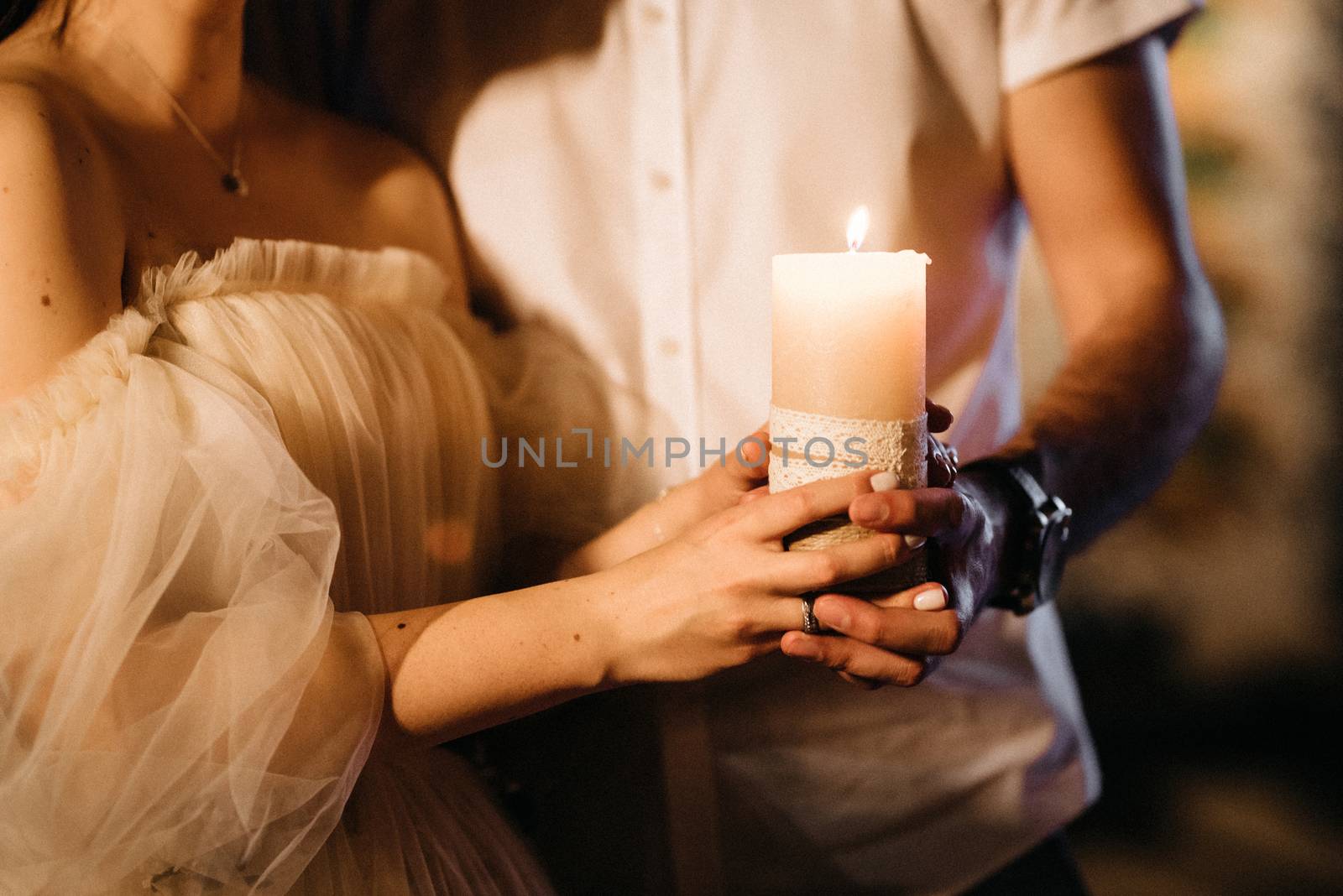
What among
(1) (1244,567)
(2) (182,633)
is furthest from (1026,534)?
(1) (1244,567)

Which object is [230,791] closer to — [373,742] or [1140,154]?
[373,742]

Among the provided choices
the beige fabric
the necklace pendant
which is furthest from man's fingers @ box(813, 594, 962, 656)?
the necklace pendant

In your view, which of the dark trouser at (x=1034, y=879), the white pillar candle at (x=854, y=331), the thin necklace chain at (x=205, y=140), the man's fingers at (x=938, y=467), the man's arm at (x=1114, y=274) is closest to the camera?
the white pillar candle at (x=854, y=331)

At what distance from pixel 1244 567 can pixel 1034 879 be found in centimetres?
108

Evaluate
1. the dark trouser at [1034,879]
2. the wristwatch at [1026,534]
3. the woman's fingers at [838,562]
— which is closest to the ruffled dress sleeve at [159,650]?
the woman's fingers at [838,562]

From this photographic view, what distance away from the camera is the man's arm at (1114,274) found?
0.81m

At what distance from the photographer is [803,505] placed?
49 cm

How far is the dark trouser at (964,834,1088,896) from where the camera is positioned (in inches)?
36.9

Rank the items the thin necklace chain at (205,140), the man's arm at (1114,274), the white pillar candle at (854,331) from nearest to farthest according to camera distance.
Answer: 1. the white pillar candle at (854,331)
2. the thin necklace chain at (205,140)
3. the man's arm at (1114,274)

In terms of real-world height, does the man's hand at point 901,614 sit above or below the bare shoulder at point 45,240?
below

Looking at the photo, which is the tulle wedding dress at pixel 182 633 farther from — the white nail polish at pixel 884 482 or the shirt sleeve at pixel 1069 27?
the shirt sleeve at pixel 1069 27

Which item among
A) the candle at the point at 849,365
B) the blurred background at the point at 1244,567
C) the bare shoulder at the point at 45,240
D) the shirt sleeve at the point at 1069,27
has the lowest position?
the blurred background at the point at 1244,567

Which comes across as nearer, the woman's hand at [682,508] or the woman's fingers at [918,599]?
the woman's fingers at [918,599]

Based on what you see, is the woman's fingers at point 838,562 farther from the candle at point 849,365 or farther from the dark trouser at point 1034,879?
the dark trouser at point 1034,879
